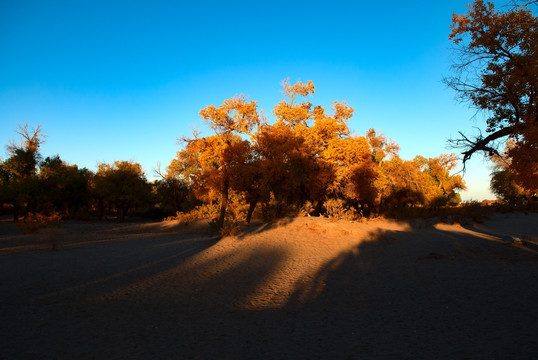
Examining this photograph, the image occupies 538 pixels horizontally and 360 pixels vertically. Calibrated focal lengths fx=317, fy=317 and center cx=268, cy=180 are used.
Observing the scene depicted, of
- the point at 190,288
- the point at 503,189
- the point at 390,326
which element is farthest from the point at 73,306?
the point at 503,189

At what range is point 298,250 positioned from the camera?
10.3m

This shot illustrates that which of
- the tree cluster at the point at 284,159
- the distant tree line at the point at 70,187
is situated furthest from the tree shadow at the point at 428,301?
the distant tree line at the point at 70,187

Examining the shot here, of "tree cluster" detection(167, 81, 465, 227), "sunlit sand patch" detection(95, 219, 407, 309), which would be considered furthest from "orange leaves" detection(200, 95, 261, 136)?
"sunlit sand patch" detection(95, 219, 407, 309)

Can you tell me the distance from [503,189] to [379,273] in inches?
1529

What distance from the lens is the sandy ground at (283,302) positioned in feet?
13.0

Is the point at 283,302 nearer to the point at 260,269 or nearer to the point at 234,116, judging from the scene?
the point at 260,269

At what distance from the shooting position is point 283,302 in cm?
604

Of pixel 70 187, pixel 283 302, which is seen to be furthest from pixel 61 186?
pixel 283 302

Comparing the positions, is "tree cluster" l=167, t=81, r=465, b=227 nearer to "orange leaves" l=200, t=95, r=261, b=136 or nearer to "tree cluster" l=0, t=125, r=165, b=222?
"orange leaves" l=200, t=95, r=261, b=136

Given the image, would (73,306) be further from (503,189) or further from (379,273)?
(503,189)

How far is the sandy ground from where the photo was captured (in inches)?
155

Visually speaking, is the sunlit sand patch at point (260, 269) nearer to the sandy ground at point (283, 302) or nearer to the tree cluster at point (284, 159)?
the sandy ground at point (283, 302)

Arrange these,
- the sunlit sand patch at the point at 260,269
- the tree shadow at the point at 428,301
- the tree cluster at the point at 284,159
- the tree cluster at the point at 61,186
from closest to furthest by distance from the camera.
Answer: the tree shadow at the point at 428,301
the sunlit sand patch at the point at 260,269
the tree cluster at the point at 284,159
the tree cluster at the point at 61,186

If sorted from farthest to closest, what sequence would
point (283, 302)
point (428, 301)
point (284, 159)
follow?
point (284, 159), point (283, 302), point (428, 301)
